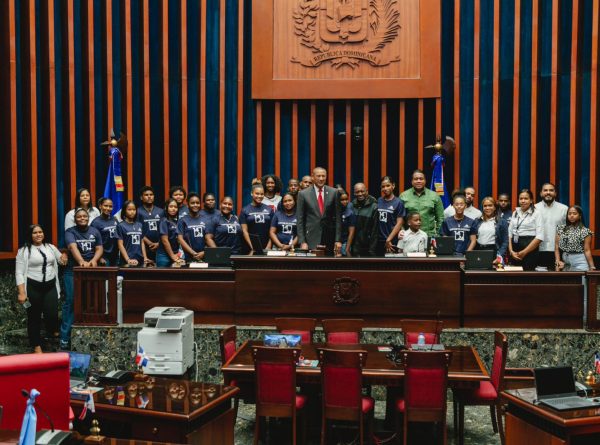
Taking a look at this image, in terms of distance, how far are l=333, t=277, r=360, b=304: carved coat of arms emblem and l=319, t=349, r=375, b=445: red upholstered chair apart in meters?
1.63

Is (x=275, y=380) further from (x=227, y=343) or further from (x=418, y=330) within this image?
(x=418, y=330)

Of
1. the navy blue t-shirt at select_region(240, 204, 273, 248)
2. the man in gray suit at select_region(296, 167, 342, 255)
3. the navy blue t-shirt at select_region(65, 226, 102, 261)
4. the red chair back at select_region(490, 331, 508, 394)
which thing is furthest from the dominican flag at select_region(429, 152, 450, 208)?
the navy blue t-shirt at select_region(65, 226, 102, 261)

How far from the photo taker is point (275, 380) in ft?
15.9

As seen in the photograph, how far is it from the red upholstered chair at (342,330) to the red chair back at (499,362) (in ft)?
3.72

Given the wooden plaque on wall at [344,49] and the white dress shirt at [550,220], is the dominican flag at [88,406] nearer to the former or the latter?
the white dress shirt at [550,220]

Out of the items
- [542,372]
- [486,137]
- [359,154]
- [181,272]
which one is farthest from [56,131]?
[542,372]

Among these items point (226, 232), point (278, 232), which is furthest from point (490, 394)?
point (226, 232)

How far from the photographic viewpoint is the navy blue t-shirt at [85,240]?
6.87 metres

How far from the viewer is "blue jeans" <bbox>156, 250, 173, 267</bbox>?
7.31 meters

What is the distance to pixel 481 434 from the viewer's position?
5418 mm

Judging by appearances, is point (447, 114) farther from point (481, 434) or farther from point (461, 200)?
point (481, 434)

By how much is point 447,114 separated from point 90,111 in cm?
468

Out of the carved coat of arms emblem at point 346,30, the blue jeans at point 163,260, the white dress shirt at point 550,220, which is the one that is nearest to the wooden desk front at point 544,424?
the white dress shirt at point 550,220

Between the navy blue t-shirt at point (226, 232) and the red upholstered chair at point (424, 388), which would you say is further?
the navy blue t-shirt at point (226, 232)
